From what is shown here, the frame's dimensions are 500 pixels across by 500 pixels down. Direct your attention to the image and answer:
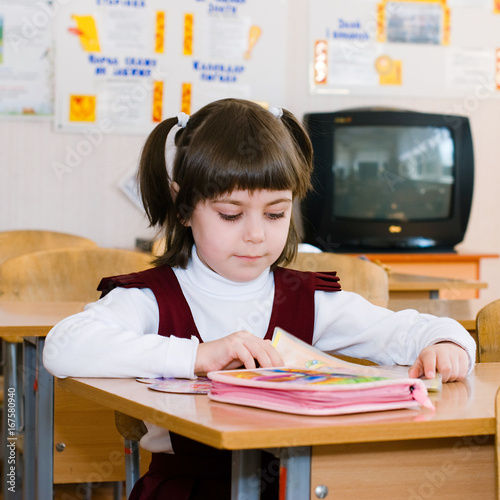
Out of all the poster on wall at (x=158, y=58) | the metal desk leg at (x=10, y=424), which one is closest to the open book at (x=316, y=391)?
the metal desk leg at (x=10, y=424)

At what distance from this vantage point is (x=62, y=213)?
11.8ft

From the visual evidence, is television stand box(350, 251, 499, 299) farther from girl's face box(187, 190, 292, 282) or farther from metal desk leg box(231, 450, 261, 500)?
metal desk leg box(231, 450, 261, 500)

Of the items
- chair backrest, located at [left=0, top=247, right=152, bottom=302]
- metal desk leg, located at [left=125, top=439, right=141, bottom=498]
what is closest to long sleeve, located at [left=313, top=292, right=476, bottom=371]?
metal desk leg, located at [left=125, top=439, right=141, bottom=498]

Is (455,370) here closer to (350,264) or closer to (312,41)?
(350,264)

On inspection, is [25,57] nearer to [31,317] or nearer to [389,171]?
[389,171]

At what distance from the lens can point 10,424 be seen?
6.24 feet

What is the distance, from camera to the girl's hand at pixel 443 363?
1.03m

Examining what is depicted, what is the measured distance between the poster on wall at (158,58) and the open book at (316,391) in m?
2.86

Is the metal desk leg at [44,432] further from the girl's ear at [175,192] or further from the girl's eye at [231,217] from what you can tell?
the girl's eye at [231,217]

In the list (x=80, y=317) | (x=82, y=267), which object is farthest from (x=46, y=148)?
(x=80, y=317)

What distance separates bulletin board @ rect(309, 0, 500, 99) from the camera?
3.90 m

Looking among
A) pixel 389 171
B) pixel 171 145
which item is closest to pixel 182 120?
pixel 171 145

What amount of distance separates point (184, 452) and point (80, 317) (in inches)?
9.1

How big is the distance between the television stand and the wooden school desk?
2.53 meters
